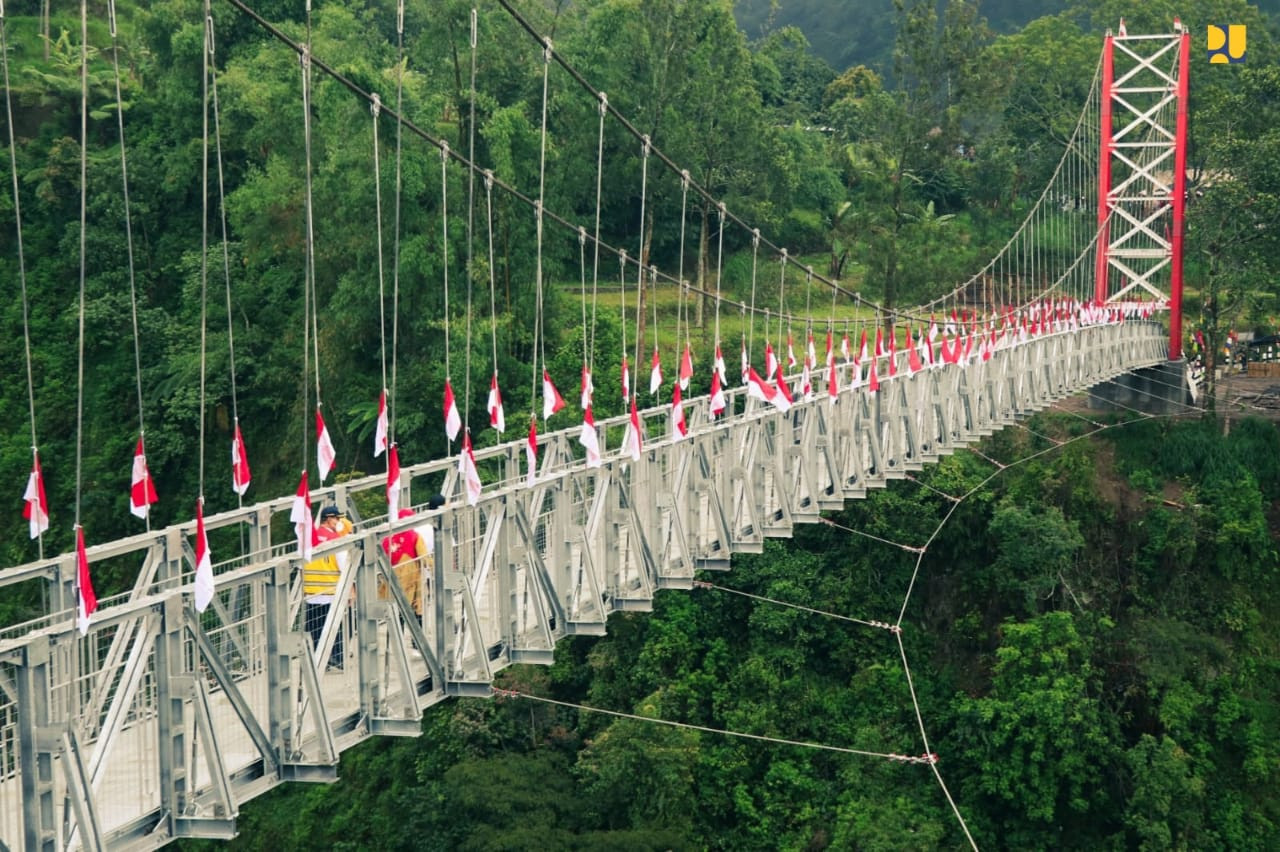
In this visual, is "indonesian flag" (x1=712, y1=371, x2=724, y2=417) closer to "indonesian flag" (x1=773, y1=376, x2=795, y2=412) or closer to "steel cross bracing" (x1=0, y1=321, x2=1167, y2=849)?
"steel cross bracing" (x1=0, y1=321, x2=1167, y2=849)

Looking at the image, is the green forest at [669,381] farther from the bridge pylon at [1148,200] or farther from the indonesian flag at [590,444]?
the indonesian flag at [590,444]

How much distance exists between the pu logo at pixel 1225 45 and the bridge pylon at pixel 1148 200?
131 inches

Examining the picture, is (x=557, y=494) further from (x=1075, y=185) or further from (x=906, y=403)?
(x=1075, y=185)

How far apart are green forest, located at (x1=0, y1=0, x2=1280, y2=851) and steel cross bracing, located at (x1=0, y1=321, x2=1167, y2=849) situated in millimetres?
3784

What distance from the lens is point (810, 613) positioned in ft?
92.3

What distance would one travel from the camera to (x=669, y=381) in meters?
33.0

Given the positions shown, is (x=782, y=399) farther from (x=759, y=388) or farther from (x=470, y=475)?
(x=470, y=475)

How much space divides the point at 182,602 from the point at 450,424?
5.58 meters

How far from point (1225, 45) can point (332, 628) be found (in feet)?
130

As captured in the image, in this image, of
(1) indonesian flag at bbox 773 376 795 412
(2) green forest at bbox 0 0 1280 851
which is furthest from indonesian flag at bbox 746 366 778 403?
(2) green forest at bbox 0 0 1280 851

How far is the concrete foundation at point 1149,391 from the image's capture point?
3494 centimetres

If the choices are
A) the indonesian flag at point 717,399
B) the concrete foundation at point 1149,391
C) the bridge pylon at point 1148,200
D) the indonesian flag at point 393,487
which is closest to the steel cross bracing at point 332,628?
the indonesian flag at point 717,399

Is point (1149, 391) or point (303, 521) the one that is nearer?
point (303, 521)

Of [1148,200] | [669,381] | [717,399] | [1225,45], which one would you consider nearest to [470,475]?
[717,399]
